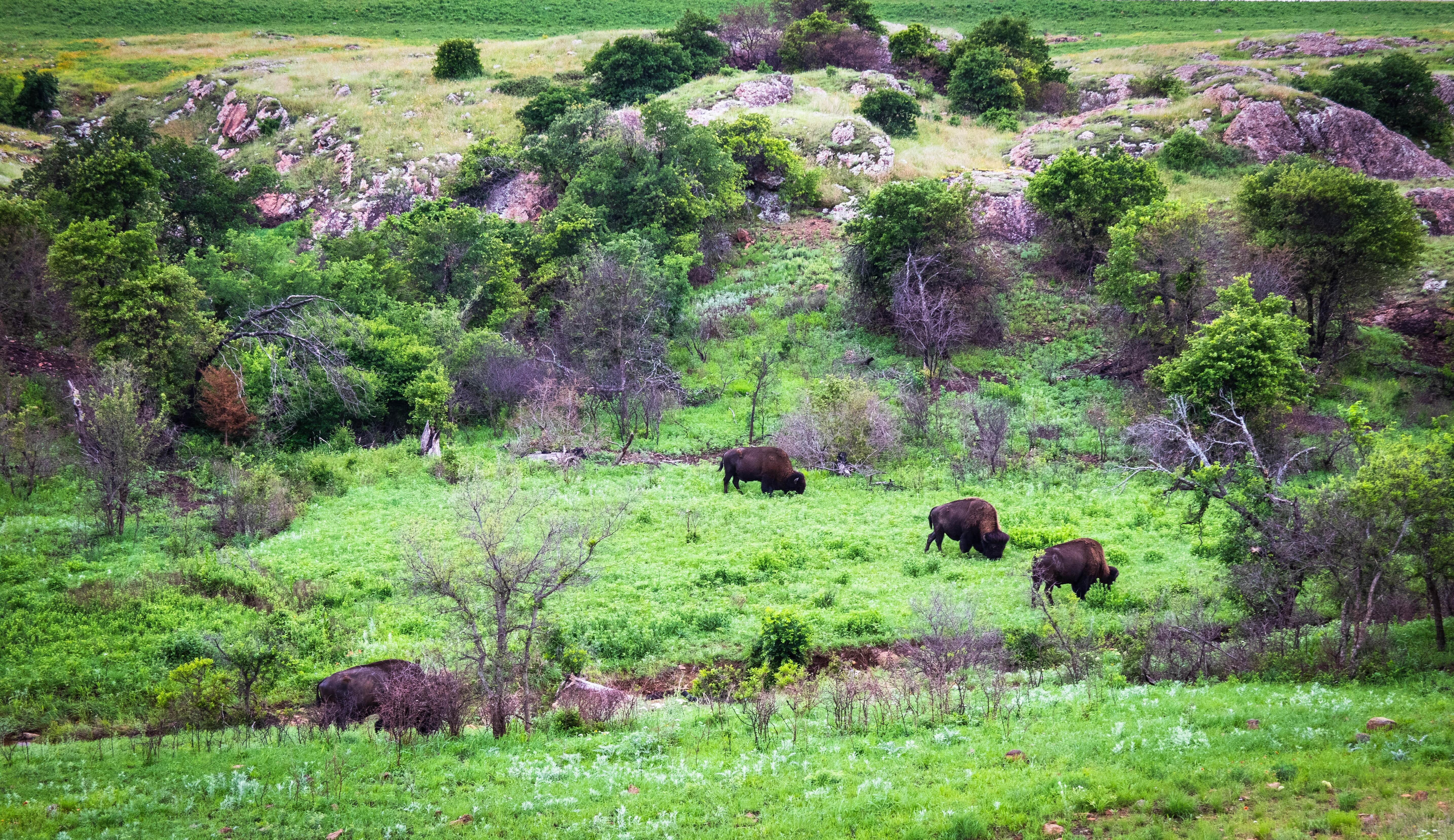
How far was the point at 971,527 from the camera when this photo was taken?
65.1 ft

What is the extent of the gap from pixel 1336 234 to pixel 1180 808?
105ft

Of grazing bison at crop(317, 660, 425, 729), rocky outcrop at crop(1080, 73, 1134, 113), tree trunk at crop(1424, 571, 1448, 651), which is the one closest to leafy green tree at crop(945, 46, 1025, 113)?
rocky outcrop at crop(1080, 73, 1134, 113)

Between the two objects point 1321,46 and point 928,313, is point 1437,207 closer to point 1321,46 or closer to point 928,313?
point 928,313

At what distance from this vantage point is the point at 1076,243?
4188cm

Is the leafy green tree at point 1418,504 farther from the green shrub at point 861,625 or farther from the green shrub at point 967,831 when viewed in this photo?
the green shrub at point 861,625

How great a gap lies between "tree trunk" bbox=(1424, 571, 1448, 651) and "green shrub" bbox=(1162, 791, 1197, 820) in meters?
5.69

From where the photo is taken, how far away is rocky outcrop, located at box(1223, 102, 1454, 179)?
4600 centimetres

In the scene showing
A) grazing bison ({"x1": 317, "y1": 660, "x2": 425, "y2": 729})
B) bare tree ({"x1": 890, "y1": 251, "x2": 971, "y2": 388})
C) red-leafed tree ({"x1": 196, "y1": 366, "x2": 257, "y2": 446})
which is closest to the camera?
grazing bison ({"x1": 317, "y1": 660, "x2": 425, "y2": 729})

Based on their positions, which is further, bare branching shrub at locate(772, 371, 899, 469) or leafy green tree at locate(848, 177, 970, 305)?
leafy green tree at locate(848, 177, 970, 305)

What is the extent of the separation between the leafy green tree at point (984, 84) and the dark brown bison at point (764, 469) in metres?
45.2

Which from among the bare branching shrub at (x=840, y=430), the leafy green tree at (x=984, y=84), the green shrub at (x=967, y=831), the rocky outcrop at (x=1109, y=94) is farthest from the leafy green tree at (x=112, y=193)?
the rocky outcrop at (x=1109, y=94)

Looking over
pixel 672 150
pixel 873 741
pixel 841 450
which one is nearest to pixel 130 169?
pixel 672 150

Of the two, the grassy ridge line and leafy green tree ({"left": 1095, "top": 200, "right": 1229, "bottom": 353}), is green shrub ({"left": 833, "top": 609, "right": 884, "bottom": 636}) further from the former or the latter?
the grassy ridge line

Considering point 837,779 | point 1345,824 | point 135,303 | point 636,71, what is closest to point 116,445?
point 135,303
